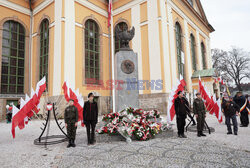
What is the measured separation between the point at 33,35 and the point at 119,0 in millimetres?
9859

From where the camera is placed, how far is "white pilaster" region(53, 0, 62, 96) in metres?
15.1

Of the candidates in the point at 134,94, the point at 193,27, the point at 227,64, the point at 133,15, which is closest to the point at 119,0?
the point at 133,15

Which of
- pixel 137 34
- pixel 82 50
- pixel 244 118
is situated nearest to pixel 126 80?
pixel 244 118

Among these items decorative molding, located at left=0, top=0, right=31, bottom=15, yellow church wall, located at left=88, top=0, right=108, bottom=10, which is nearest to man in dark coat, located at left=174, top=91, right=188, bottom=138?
yellow church wall, located at left=88, top=0, right=108, bottom=10

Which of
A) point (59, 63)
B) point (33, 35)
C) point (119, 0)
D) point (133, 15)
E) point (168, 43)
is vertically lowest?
point (59, 63)

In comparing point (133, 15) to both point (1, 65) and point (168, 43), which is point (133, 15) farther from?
point (1, 65)

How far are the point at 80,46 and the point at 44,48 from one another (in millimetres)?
3645

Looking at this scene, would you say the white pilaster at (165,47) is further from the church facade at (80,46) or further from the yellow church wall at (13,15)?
the yellow church wall at (13,15)

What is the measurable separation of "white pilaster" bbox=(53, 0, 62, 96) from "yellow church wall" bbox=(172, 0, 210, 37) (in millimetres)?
12313

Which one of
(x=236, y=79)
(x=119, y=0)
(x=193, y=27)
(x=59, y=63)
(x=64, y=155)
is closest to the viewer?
(x=64, y=155)

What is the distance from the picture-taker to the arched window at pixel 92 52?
17750 mm

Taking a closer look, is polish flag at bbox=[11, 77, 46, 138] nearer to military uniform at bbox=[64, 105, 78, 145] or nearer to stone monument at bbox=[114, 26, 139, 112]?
military uniform at bbox=[64, 105, 78, 145]

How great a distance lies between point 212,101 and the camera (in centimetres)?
822

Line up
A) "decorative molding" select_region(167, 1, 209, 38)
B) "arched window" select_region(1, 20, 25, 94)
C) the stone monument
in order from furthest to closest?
1. "decorative molding" select_region(167, 1, 209, 38)
2. "arched window" select_region(1, 20, 25, 94)
3. the stone monument
